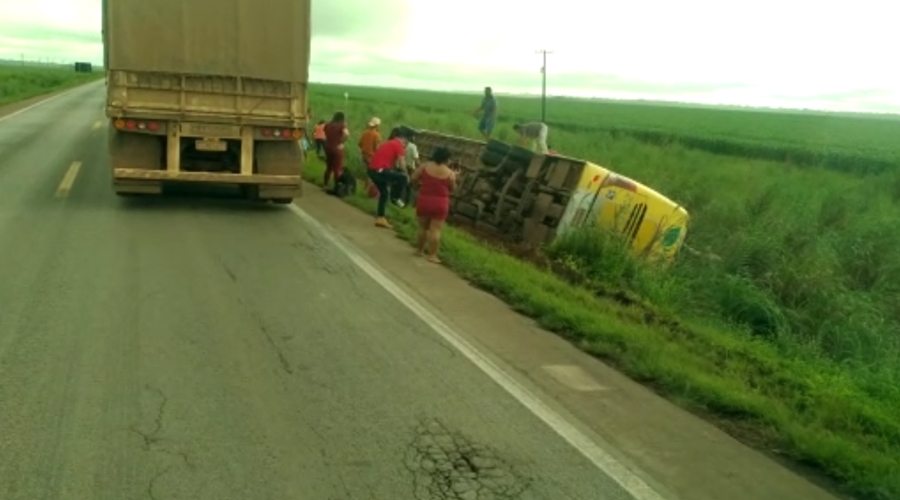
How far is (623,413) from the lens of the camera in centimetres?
638

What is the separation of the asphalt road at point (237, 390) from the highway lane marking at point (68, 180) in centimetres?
424

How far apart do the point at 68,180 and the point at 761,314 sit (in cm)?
1179

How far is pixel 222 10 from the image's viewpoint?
14.1m

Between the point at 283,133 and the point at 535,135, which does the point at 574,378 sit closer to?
the point at 283,133

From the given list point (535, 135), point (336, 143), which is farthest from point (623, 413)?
point (535, 135)

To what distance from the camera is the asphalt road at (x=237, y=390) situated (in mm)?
4957

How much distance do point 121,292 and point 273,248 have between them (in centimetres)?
293

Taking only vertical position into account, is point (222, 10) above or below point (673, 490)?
above

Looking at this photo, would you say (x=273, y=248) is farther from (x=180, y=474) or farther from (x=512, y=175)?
(x=180, y=474)

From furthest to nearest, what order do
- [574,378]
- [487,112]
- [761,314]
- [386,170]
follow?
[487,112] < [386,170] < [761,314] < [574,378]

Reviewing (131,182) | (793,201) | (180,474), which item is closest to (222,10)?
(131,182)

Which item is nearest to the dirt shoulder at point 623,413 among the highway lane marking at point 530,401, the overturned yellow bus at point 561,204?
the highway lane marking at point 530,401

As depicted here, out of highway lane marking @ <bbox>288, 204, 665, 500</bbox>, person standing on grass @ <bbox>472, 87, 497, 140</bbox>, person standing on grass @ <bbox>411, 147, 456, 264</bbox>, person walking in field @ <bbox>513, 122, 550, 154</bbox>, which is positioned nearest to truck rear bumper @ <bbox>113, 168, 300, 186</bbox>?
person standing on grass @ <bbox>411, 147, 456, 264</bbox>

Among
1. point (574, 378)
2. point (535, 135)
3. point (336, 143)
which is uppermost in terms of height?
point (535, 135)
